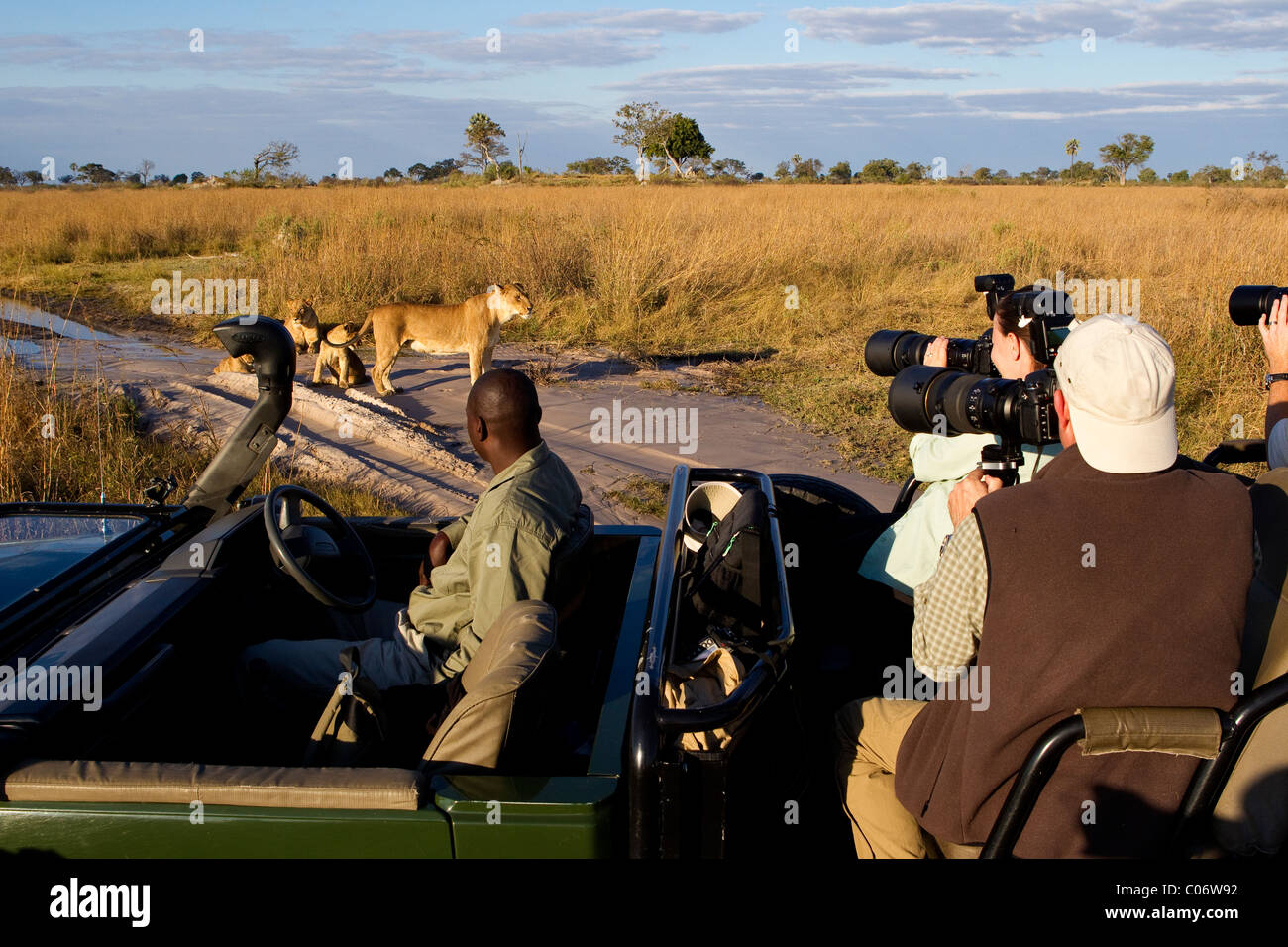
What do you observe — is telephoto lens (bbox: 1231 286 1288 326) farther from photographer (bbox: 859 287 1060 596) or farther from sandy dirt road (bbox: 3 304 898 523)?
sandy dirt road (bbox: 3 304 898 523)

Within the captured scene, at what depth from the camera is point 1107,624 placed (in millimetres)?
1775

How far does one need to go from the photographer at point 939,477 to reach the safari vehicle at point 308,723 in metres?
0.28

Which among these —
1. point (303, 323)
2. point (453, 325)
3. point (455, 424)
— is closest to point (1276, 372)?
point (455, 424)

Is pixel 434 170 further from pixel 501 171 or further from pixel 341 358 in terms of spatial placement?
pixel 341 358

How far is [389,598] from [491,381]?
1.00 m

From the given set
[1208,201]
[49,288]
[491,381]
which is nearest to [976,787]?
[491,381]

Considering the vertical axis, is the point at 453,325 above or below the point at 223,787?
above

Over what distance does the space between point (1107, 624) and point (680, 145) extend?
4083cm

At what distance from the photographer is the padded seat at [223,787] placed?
6.12 ft

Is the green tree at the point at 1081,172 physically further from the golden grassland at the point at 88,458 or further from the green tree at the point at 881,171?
the golden grassland at the point at 88,458

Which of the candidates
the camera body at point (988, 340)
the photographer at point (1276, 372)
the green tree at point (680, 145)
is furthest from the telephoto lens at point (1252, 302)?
the green tree at point (680, 145)

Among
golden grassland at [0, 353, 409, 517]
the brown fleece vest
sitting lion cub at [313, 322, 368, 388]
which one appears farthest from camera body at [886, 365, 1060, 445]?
sitting lion cub at [313, 322, 368, 388]

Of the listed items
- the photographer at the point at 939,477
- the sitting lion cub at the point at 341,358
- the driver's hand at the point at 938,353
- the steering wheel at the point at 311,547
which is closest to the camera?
the steering wheel at the point at 311,547
